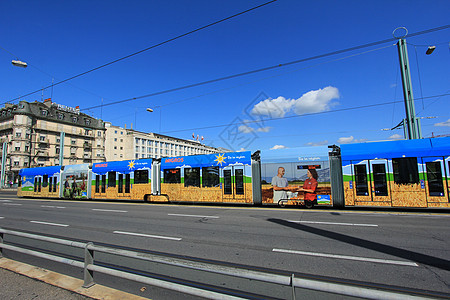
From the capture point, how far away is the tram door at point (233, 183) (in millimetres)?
14395

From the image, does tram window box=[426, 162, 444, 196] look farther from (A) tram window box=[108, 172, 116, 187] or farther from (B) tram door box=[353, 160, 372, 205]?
(A) tram window box=[108, 172, 116, 187]

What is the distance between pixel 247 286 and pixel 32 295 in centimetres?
331

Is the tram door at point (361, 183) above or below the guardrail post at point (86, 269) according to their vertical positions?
above

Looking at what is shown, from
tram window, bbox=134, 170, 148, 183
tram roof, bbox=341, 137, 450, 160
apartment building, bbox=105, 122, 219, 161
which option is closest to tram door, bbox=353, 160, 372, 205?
tram roof, bbox=341, 137, 450, 160

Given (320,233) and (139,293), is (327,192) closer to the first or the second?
(320,233)

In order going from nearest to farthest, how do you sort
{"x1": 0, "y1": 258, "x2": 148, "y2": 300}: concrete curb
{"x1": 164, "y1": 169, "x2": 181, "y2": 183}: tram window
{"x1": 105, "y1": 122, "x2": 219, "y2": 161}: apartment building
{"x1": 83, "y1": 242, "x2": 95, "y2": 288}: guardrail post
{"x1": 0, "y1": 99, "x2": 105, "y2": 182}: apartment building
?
{"x1": 0, "y1": 258, "x2": 148, "y2": 300}: concrete curb
{"x1": 83, "y1": 242, "x2": 95, "y2": 288}: guardrail post
{"x1": 164, "y1": 169, "x2": 181, "y2": 183}: tram window
{"x1": 0, "y1": 99, "x2": 105, "y2": 182}: apartment building
{"x1": 105, "y1": 122, "x2": 219, "y2": 161}: apartment building

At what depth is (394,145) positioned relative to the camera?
1157 cm

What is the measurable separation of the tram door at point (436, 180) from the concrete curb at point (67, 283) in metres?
13.0

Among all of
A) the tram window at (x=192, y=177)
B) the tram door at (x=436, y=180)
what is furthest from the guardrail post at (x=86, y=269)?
the tram door at (x=436, y=180)

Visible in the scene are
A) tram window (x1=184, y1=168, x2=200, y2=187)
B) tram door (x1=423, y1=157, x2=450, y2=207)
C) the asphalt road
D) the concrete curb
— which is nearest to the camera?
the concrete curb

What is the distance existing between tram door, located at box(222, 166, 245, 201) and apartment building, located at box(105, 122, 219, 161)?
274 ft

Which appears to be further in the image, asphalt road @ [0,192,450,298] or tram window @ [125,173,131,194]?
tram window @ [125,173,131,194]

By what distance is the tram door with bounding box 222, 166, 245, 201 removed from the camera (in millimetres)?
14395

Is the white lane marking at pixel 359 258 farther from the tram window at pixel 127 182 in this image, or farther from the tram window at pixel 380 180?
the tram window at pixel 127 182
